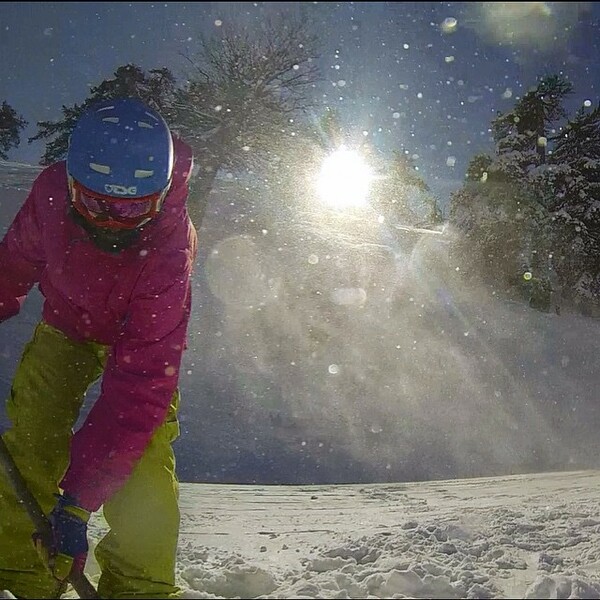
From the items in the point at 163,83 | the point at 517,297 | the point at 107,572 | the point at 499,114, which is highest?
the point at 499,114

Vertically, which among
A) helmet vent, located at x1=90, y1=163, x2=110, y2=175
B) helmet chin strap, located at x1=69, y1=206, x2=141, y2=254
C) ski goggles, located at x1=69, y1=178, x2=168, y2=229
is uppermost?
helmet vent, located at x1=90, y1=163, x2=110, y2=175

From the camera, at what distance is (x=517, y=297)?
41.1 feet

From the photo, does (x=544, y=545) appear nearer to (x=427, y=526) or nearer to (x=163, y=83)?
(x=427, y=526)

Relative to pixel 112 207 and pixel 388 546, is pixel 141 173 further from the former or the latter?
pixel 388 546

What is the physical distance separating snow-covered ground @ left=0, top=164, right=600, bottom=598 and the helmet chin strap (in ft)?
3.83

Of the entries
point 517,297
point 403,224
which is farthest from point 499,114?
point 517,297

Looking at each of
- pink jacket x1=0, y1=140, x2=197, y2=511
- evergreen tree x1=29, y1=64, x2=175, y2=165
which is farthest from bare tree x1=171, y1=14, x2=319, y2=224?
pink jacket x1=0, y1=140, x2=197, y2=511

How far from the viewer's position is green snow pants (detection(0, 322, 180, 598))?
2.26 meters

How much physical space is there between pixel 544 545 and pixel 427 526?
526 mm

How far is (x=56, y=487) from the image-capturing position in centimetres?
A: 259

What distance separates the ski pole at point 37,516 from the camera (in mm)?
2121

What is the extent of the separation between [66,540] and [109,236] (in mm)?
946

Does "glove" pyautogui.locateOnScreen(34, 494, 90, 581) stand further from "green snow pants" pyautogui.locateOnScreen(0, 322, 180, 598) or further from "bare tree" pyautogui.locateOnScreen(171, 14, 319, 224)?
"bare tree" pyautogui.locateOnScreen(171, 14, 319, 224)

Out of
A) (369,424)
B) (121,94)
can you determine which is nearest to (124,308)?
(369,424)
